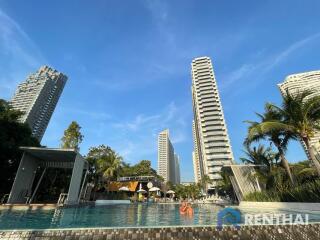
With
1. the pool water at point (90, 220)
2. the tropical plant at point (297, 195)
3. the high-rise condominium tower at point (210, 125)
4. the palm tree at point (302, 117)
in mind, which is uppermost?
the high-rise condominium tower at point (210, 125)

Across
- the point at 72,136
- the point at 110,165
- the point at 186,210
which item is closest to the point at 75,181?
the point at 186,210

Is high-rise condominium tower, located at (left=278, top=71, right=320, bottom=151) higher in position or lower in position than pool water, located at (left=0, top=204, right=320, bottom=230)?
higher

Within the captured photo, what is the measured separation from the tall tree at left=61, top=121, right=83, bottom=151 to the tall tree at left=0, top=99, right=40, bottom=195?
32.1 ft

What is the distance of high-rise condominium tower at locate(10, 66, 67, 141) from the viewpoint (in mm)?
85062

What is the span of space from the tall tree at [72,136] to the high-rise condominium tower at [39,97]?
53813 mm

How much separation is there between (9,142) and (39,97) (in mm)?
81875

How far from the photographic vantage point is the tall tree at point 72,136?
35000 millimetres

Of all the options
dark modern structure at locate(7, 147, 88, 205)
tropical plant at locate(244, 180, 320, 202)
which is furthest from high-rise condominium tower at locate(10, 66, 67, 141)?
tropical plant at locate(244, 180, 320, 202)

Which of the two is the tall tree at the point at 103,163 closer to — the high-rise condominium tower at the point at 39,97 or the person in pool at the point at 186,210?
the person in pool at the point at 186,210

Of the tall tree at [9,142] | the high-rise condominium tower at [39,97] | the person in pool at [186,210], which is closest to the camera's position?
the person in pool at [186,210]

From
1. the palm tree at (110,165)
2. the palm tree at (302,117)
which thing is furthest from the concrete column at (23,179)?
the palm tree at (302,117)

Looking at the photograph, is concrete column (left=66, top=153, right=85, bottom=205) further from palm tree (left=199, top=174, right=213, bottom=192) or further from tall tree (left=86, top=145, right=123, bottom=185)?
palm tree (left=199, top=174, right=213, bottom=192)

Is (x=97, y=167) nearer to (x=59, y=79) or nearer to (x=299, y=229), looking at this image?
(x=299, y=229)

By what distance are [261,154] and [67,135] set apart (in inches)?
1091
